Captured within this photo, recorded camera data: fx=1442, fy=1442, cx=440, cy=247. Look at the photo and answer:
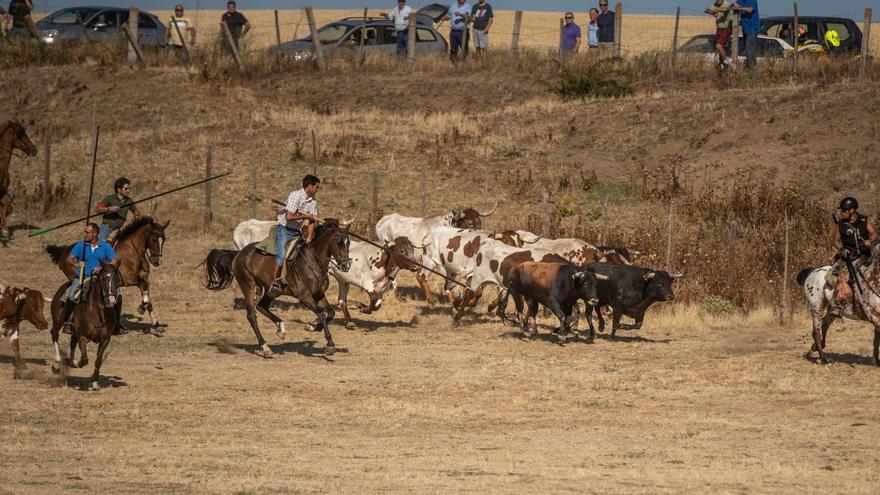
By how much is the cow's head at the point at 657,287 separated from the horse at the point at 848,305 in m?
2.57

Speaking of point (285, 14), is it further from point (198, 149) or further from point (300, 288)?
point (300, 288)

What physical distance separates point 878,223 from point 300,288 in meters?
10.6

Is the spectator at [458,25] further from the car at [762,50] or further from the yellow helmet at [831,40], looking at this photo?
Answer: the yellow helmet at [831,40]

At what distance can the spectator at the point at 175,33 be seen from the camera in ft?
152

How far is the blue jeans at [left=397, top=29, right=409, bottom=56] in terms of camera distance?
45438 mm

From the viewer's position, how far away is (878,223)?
25.1 m

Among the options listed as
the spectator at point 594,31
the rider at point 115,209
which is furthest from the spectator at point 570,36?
the rider at point 115,209

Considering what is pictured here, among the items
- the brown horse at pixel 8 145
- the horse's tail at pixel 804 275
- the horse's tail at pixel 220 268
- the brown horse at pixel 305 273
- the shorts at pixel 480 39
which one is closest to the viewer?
the horse's tail at pixel 804 275

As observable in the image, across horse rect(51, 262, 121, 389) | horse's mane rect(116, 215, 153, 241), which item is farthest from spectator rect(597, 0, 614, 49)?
horse rect(51, 262, 121, 389)

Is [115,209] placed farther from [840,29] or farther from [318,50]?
[840,29]

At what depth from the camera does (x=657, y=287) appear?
22812 mm

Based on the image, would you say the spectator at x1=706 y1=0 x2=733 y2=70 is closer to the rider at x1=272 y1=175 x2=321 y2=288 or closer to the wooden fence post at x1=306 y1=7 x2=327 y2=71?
the wooden fence post at x1=306 y1=7 x2=327 y2=71

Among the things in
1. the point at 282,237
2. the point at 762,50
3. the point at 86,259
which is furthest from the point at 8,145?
the point at 762,50

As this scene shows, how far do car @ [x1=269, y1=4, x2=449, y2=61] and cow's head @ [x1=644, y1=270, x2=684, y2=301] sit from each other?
2444 cm
